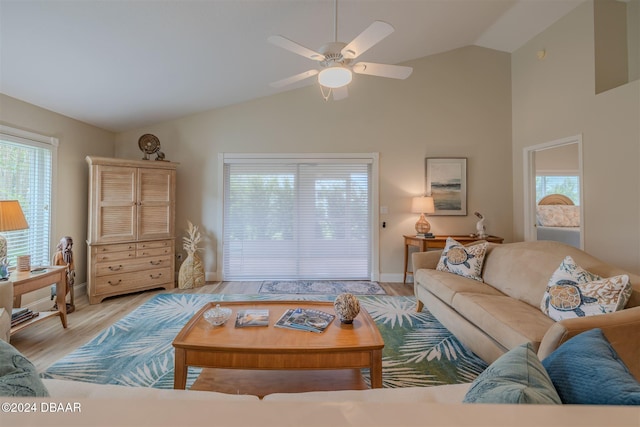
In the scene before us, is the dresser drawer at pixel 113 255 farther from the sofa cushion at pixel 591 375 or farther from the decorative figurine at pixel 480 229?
the decorative figurine at pixel 480 229

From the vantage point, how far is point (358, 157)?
4.08 m

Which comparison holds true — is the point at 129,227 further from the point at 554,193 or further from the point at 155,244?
the point at 554,193

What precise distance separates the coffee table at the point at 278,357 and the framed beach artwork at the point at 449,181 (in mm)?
3006

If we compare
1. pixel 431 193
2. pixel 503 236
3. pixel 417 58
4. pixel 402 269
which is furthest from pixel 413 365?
pixel 417 58

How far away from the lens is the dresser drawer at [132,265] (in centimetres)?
327

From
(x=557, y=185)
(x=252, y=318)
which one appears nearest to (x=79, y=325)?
(x=252, y=318)

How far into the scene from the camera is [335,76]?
2020 millimetres

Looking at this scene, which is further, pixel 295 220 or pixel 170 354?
pixel 295 220

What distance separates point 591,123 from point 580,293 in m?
2.38

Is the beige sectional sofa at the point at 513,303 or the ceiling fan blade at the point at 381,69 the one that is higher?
the ceiling fan blade at the point at 381,69

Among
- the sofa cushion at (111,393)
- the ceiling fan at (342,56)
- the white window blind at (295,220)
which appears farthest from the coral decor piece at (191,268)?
the ceiling fan at (342,56)

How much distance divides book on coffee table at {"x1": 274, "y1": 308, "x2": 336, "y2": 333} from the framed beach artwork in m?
2.84

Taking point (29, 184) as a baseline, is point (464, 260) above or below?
below

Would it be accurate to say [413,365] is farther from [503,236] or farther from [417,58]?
[417,58]
